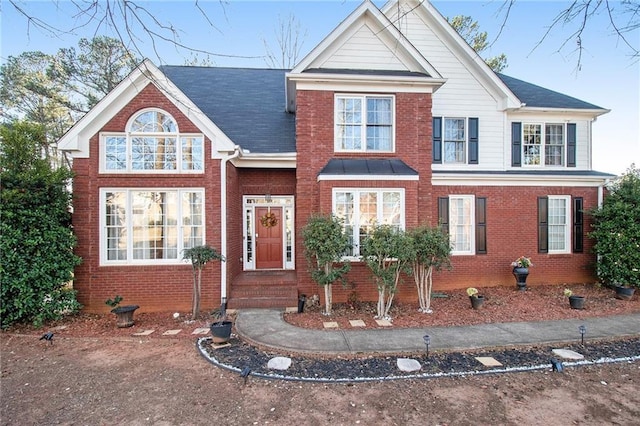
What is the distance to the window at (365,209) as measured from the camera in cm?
810

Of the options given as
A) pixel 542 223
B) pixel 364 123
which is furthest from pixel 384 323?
pixel 542 223

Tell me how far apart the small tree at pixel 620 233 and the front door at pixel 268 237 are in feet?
32.8

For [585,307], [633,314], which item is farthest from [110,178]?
[633,314]

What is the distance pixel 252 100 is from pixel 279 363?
9.58 metres

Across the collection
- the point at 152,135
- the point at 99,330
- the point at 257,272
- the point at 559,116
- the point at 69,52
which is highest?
the point at 69,52

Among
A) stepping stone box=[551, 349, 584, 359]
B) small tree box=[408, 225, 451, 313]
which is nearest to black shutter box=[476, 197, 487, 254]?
small tree box=[408, 225, 451, 313]

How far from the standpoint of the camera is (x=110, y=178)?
7.77 meters

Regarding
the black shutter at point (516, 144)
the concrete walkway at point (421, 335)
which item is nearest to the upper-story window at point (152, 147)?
the concrete walkway at point (421, 335)

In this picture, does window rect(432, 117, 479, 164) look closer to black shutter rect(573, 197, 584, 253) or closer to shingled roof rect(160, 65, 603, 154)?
shingled roof rect(160, 65, 603, 154)

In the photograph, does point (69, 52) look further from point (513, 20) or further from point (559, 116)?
point (559, 116)

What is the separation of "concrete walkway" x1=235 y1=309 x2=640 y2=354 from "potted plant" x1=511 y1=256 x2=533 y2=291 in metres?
2.54

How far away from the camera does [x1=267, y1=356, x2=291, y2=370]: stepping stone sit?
15.5 feet

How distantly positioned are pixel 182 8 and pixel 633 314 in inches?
434

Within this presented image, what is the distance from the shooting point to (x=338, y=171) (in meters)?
8.09
